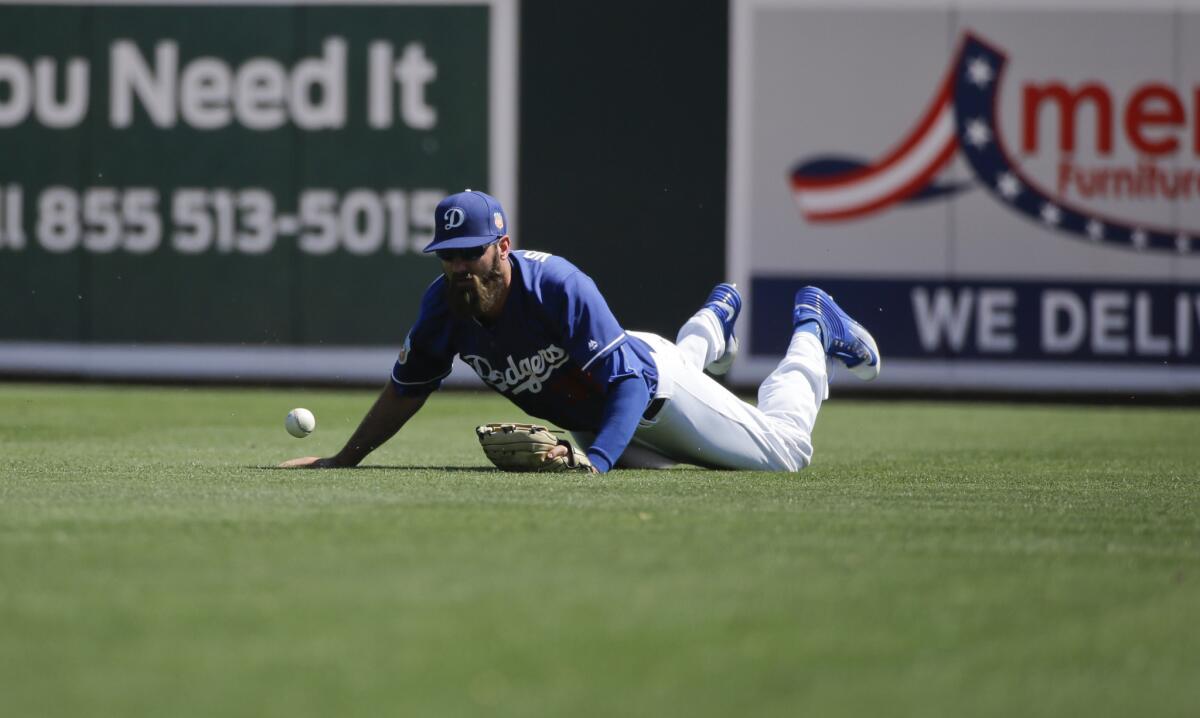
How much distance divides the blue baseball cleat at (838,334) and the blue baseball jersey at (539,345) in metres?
1.43

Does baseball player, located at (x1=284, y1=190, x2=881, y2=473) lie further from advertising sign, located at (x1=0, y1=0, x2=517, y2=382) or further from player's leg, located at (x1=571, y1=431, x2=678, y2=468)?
advertising sign, located at (x1=0, y1=0, x2=517, y2=382)

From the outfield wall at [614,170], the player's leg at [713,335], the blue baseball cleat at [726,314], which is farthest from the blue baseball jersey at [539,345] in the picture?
the outfield wall at [614,170]

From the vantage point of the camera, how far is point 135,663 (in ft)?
9.19

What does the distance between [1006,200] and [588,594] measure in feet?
37.9

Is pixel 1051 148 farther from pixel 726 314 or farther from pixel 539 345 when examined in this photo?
pixel 539 345

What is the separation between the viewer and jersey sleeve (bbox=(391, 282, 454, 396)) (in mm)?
6062

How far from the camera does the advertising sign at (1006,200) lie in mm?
14141

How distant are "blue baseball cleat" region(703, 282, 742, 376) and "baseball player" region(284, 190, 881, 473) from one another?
18cm

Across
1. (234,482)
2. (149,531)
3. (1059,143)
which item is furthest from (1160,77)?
(149,531)

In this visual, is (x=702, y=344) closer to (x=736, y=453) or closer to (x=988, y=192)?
(x=736, y=453)

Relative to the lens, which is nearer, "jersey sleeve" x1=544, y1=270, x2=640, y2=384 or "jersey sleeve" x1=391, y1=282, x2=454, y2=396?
"jersey sleeve" x1=544, y1=270, x2=640, y2=384

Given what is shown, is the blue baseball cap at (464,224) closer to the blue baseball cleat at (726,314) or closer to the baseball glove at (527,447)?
the baseball glove at (527,447)

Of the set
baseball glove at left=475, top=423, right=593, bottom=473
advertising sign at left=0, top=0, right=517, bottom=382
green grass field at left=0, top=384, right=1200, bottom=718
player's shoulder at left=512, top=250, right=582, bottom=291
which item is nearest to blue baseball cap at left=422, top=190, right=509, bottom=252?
player's shoulder at left=512, top=250, right=582, bottom=291

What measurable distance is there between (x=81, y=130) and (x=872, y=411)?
24.2 ft
